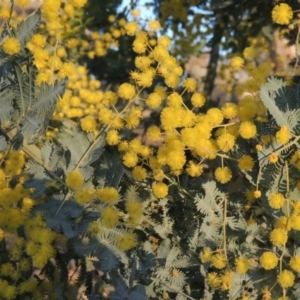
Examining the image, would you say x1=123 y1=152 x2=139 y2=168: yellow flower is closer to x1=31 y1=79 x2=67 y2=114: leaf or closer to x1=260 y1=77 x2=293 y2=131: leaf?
x1=31 y1=79 x2=67 y2=114: leaf

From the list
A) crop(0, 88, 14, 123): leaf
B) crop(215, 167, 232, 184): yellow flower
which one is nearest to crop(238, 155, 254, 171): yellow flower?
crop(215, 167, 232, 184): yellow flower

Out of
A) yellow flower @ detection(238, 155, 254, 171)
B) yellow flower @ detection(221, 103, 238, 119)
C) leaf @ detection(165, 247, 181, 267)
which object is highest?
yellow flower @ detection(221, 103, 238, 119)

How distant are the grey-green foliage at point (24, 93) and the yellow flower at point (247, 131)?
44 cm

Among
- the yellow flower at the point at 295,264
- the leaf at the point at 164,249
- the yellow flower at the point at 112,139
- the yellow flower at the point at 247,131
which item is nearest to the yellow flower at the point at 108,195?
the yellow flower at the point at 112,139

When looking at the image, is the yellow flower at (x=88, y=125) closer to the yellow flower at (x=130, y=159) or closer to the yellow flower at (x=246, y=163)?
the yellow flower at (x=130, y=159)

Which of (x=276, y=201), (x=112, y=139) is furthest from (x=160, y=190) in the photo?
(x=276, y=201)

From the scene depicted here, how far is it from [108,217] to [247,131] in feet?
1.30

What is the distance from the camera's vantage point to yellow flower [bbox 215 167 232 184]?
138 centimetres

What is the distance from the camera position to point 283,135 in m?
1.27

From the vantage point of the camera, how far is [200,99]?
1.46m

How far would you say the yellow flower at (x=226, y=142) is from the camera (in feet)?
4.36

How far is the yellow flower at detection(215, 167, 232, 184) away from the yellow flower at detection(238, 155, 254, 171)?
0.04 metres

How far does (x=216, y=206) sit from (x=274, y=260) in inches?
8.2

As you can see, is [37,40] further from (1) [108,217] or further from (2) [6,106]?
(1) [108,217]
